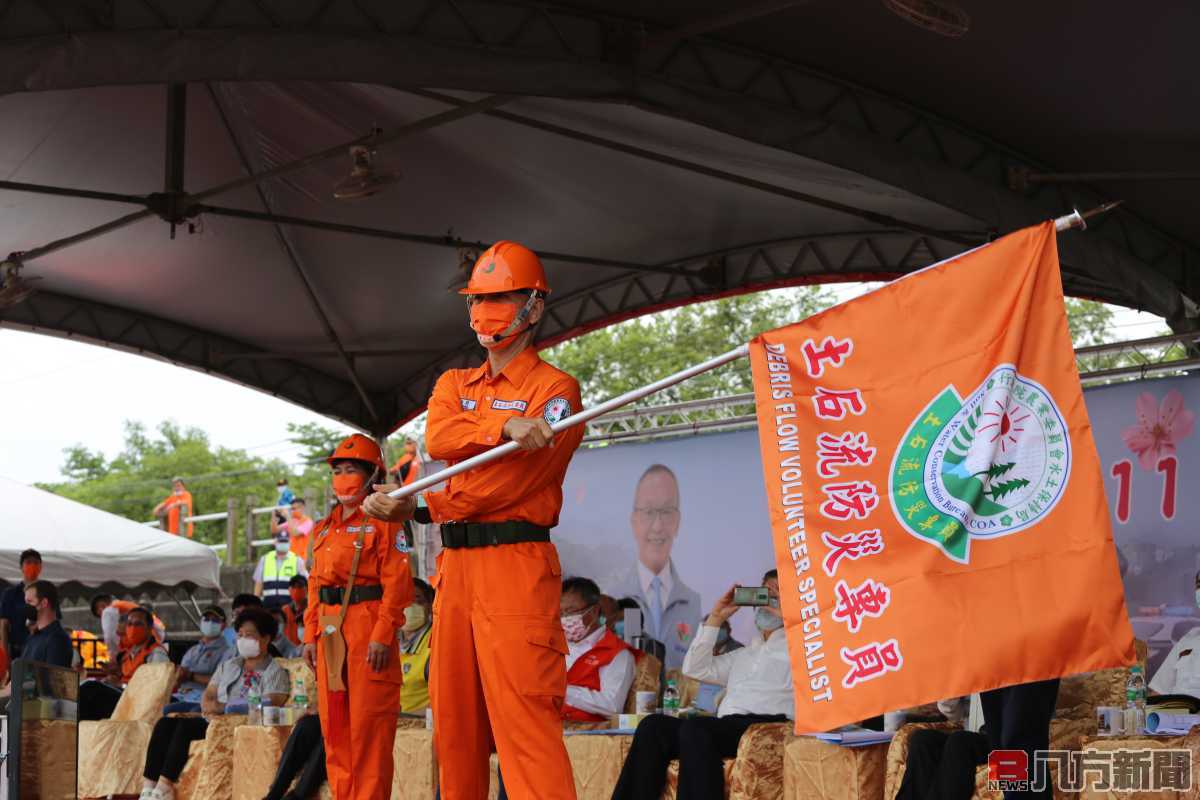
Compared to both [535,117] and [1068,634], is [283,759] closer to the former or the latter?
[535,117]

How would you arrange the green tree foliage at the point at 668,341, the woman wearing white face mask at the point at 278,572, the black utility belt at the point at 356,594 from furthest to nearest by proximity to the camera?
the green tree foliage at the point at 668,341 < the woman wearing white face mask at the point at 278,572 < the black utility belt at the point at 356,594

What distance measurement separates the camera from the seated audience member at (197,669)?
34.4 ft

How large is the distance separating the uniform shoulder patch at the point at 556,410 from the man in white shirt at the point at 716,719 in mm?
2657

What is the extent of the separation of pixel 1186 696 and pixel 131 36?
579 centimetres

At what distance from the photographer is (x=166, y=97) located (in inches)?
378

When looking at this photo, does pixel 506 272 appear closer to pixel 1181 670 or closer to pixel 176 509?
pixel 1181 670

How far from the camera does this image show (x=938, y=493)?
3.62m

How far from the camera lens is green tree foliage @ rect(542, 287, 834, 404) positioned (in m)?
38.9

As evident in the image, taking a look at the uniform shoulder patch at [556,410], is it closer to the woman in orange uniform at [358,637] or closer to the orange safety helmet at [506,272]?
the orange safety helmet at [506,272]

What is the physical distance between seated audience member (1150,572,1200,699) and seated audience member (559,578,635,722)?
276 centimetres

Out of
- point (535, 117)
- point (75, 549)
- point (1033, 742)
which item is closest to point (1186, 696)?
point (1033, 742)

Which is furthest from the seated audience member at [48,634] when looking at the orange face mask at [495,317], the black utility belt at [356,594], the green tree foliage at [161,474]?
the green tree foliage at [161,474]

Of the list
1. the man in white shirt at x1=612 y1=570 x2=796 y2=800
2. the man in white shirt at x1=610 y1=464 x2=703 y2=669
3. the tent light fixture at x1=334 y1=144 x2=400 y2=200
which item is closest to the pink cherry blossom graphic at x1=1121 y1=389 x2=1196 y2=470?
the man in white shirt at x1=612 y1=570 x2=796 y2=800

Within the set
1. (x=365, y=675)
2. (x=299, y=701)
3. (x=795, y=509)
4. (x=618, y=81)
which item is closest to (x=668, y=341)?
(x=299, y=701)
